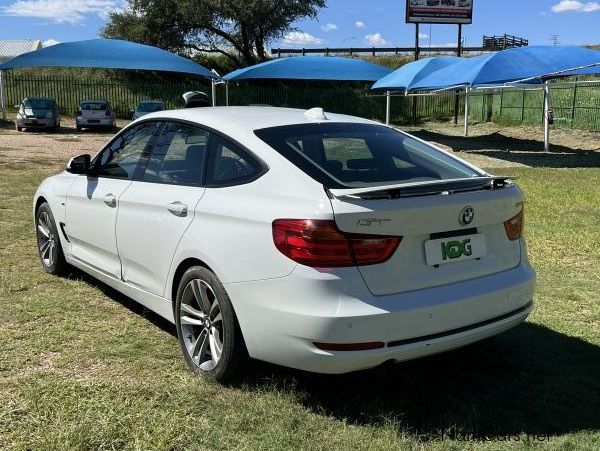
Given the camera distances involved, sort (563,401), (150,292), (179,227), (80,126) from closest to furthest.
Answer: (563,401) < (179,227) < (150,292) < (80,126)

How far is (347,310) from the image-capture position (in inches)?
120

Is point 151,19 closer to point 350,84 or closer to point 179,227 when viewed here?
point 350,84

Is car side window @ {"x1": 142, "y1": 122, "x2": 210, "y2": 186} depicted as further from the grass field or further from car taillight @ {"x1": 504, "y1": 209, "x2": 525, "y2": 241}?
car taillight @ {"x1": 504, "y1": 209, "x2": 525, "y2": 241}

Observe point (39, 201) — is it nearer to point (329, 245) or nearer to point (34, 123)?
point (329, 245)

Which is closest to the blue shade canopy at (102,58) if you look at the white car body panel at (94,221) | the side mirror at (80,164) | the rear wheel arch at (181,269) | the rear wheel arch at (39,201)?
the rear wheel arch at (39,201)

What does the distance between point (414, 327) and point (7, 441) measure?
2026 millimetres


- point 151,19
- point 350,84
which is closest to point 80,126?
point 151,19

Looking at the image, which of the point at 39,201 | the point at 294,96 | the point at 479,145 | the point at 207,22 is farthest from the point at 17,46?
the point at 39,201

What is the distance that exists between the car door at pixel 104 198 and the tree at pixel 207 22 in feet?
133

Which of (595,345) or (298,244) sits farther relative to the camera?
(595,345)

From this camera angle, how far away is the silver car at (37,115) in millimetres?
27406

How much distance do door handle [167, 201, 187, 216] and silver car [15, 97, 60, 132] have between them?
26.1m

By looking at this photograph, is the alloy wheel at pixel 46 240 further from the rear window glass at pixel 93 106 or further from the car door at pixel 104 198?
the rear window glass at pixel 93 106

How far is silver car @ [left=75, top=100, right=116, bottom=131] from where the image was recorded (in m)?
28.7
